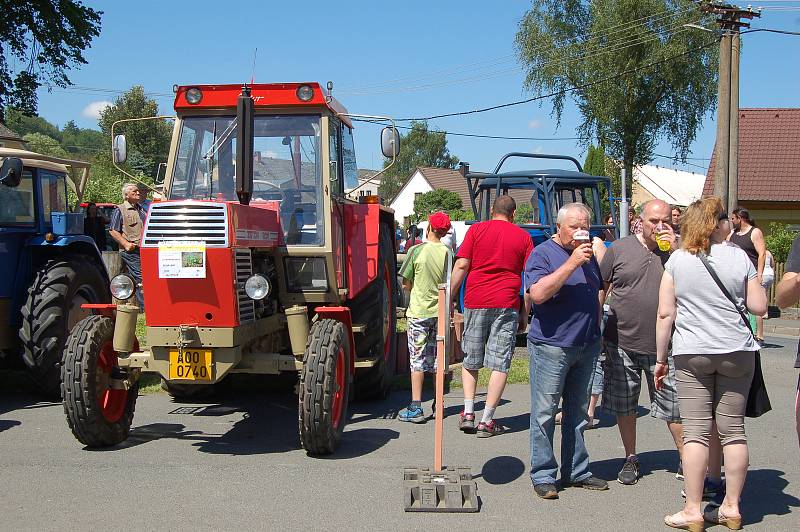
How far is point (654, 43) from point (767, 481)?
28474 mm

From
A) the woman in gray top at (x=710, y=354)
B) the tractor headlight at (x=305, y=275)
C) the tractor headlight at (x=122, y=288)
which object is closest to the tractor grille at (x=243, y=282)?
the tractor headlight at (x=305, y=275)

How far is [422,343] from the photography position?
7.45 m

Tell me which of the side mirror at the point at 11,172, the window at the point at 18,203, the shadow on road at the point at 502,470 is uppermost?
the side mirror at the point at 11,172

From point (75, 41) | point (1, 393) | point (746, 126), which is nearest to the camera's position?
point (1, 393)

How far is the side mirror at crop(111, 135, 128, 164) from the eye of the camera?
23.1 ft

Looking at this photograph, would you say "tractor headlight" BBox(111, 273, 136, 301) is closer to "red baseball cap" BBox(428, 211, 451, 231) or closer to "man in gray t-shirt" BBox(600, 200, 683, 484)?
"red baseball cap" BBox(428, 211, 451, 231)

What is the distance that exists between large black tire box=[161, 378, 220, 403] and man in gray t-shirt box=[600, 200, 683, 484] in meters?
3.92

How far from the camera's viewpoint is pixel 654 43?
31469mm

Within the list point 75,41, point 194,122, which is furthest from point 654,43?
point 194,122

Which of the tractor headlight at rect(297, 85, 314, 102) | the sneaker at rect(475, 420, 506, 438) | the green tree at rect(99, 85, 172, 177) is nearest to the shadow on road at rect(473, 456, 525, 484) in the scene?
the sneaker at rect(475, 420, 506, 438)

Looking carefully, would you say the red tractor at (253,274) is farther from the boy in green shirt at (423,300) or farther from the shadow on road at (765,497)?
the shadow on road at (765,497)

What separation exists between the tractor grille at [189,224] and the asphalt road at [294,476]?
162cm

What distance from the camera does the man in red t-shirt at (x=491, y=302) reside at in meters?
6.80

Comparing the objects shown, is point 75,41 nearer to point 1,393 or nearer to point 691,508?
point 1,393
